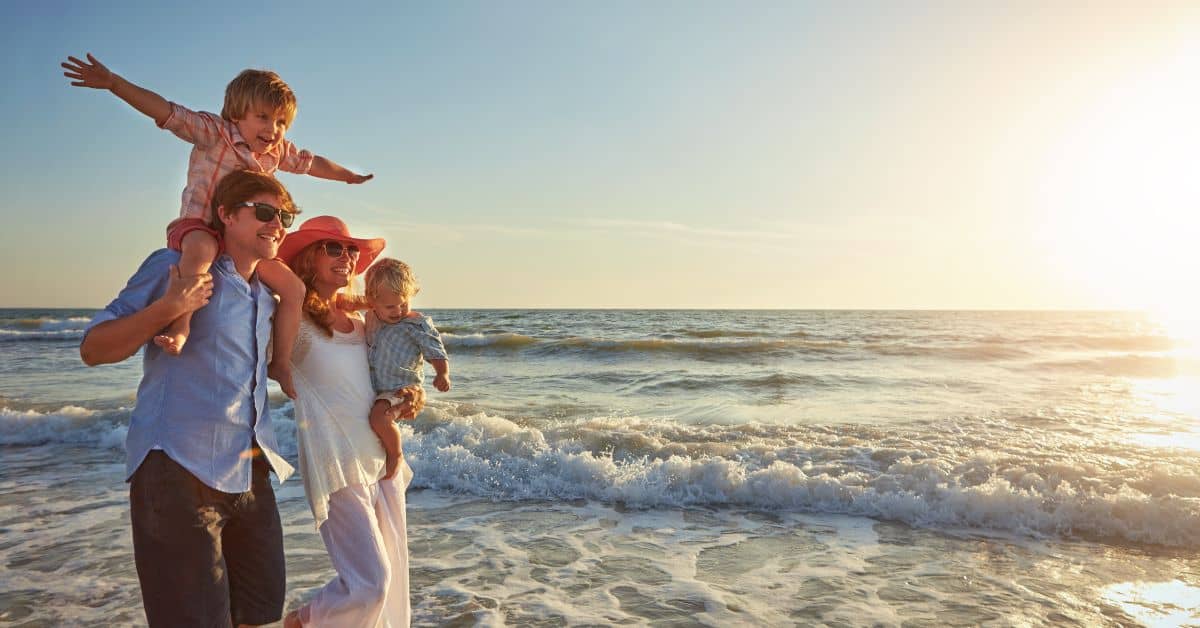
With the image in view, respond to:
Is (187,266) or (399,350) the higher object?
(187,266)

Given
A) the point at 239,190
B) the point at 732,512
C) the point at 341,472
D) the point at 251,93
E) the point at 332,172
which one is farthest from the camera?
the point at 732,512

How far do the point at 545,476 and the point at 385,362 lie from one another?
5.07m

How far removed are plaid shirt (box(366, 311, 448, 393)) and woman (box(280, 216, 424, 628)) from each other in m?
0.05

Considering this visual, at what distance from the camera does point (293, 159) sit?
9.56ft

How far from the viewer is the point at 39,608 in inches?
175

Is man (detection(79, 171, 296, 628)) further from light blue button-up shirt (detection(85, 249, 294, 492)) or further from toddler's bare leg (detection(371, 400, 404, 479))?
toddler's bare leg (detection(371, 400, 404, 479))

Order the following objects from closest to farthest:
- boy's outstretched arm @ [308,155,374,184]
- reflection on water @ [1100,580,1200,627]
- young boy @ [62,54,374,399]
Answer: young boy @ [62,54,374,399] → boy's outstretched arm @ [308,155,374,184] → reflection on water @ [1100,580,1200,627]

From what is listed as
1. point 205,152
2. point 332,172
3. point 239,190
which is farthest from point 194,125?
point 332,172

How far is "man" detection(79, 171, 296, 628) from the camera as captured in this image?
6.41 ft

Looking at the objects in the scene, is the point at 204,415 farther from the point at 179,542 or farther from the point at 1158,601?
the point at 1158,601

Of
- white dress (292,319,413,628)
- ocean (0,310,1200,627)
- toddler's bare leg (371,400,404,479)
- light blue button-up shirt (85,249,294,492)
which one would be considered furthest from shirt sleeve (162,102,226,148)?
ocean (0,310,1200,627)

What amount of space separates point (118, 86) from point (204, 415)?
1.17m

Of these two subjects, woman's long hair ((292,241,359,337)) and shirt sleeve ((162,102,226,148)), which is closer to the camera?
shirt sleeve ((162,102,226,148))

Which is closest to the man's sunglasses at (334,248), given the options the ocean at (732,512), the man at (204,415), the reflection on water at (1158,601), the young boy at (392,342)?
the young boy at (392,342)
